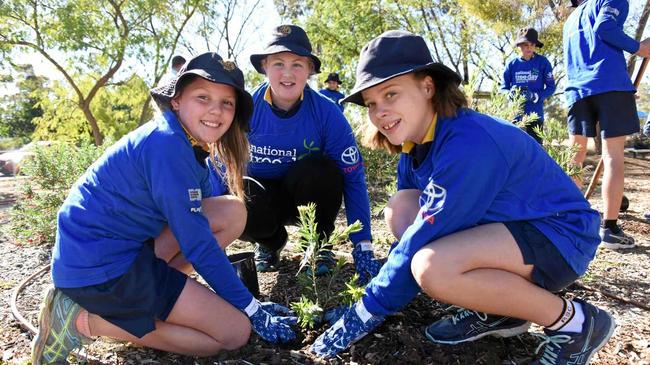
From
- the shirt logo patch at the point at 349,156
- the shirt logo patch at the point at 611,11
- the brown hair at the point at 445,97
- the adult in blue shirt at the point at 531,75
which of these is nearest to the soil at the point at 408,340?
the shirt logo patch at the point at 349,156

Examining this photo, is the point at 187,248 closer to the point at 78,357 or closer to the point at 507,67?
the point at 78,357

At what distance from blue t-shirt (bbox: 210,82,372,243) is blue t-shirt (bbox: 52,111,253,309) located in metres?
0.96

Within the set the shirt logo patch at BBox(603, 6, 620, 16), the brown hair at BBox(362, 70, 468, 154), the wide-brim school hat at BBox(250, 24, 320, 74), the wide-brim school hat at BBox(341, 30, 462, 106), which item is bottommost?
the brown hair at BBox(362, 70, 468, 154)

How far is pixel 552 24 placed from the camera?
13000 millimetres

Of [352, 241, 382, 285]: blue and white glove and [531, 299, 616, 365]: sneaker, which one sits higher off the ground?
[352, 241, 382, 285]: blue and white glove

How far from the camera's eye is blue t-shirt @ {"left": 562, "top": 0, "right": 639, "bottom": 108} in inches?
138

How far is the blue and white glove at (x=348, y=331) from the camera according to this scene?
1861mm

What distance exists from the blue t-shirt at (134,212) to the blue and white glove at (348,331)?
0.40m

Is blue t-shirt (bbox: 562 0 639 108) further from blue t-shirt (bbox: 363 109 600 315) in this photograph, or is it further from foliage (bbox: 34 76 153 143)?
foliage (bbox: 34 76 153 143)

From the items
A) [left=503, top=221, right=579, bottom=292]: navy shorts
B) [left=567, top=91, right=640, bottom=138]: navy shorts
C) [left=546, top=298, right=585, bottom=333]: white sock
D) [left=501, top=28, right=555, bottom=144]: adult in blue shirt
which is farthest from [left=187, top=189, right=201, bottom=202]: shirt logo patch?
[left=501, top=28, right=555, bottom=144]: adult in blue shirt

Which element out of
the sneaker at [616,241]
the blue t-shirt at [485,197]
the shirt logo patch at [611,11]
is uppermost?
the shirt logo patch at [611,11]

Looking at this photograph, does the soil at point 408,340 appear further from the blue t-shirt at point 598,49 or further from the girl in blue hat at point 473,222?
the blue t-shirt at point 598,49

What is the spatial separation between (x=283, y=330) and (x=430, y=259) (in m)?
0.76

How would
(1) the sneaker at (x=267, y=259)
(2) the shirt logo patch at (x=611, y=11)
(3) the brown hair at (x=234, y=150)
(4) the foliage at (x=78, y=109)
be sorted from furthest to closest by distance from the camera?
(4) the foliage at (x=78, y=109) < (2) the shirt logo patch at (x=611, y=11) < (1) the sneaker at (x=267, y=259) < (3) the brown hair at (x=234, y=150)
